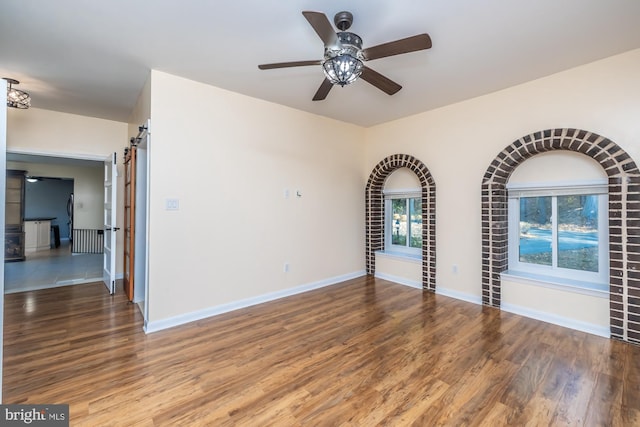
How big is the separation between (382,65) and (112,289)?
15.3 feet

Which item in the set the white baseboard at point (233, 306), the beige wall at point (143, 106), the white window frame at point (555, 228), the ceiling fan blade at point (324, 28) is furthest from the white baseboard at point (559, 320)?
the beige wall at point (143, 106)

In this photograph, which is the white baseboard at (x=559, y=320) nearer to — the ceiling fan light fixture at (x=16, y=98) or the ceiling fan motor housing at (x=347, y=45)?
the ceiling fan motor housing at (x=347, y=45)

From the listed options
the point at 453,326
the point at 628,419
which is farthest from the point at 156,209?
the point at 628,419

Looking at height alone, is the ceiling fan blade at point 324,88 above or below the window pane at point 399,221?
above

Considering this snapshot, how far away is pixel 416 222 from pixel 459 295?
53.6 inches

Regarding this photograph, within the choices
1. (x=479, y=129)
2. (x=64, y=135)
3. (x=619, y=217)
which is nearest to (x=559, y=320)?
(x=619, y=217)

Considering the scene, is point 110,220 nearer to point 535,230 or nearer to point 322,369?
point 322,369

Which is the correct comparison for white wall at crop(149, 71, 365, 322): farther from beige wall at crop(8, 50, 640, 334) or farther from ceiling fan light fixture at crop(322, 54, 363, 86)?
ceiling fan light fixture at crop(322, 54, 363, 86)

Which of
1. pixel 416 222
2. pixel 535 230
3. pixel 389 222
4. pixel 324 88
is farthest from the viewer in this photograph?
pixel 389 222

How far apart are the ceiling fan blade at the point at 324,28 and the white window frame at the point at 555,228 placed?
3001 mm

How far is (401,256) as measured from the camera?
15.5 ft

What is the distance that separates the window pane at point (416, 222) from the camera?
478 cm

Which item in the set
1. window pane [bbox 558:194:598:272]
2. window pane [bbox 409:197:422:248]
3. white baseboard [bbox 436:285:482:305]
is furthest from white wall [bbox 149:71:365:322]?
window pane [bbox 558:194:598:272]
